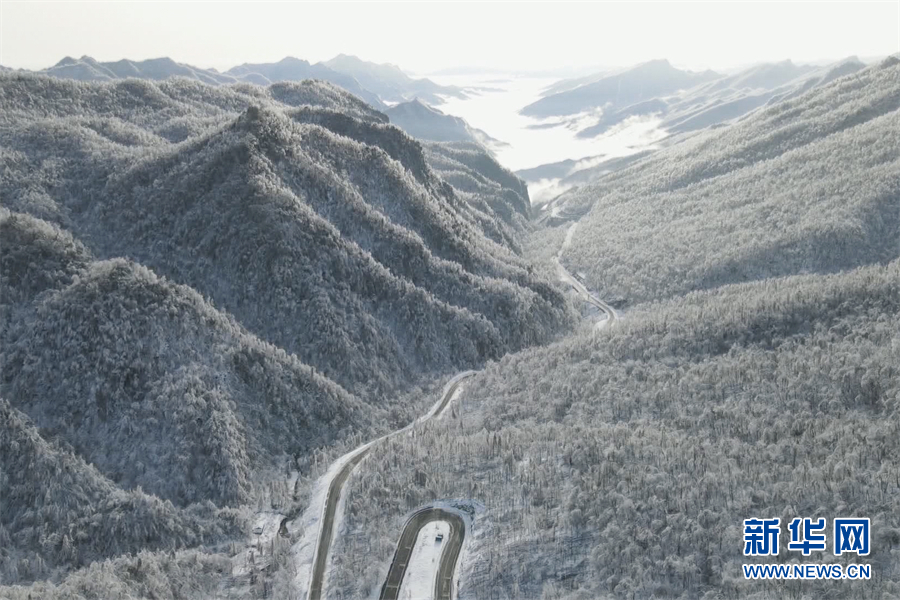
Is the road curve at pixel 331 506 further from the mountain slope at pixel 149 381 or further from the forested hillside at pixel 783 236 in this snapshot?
the forested hillside at pixel 783 236

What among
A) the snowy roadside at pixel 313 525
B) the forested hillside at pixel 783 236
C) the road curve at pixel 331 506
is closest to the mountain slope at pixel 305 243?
the road curve at pixel 331 506

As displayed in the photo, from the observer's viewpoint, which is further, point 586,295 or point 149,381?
point 586,295

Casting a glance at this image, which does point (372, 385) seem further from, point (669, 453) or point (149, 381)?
point (669, 453)

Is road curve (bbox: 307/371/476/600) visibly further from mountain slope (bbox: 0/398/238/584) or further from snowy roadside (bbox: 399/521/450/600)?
mountain slope (bbox: 0/398/238/584)

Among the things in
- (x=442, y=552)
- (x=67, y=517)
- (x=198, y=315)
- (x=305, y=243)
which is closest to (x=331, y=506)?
(x=442, y=552)

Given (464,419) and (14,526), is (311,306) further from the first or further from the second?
(14,526)

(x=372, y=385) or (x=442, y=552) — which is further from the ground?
(x=372, y=385)

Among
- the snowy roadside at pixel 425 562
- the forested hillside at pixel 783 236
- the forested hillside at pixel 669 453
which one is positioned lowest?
the snowy roadside at pixel 425 562
